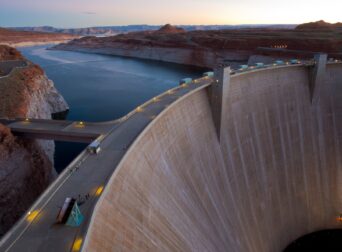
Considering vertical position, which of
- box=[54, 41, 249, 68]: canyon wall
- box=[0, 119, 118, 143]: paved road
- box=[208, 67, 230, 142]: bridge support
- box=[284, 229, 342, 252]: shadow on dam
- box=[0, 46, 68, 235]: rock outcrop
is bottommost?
box=[284, 229, 342, 252]: shadow on dam

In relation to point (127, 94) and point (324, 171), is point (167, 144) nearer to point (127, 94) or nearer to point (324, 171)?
point (324, 171)

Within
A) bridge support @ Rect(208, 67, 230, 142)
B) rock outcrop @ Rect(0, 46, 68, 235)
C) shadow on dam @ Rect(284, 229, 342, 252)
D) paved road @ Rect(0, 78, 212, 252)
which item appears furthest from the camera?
shadow on dam @ Rect(284, 229, 342, 252)

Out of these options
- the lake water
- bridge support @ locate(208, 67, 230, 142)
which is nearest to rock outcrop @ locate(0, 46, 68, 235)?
the lake water

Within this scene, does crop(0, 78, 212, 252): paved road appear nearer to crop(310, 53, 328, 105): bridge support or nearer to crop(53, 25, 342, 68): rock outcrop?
crop(310, 53, 328, 105): bridge support

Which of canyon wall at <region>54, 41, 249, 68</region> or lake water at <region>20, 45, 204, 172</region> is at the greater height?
canyon wall at <region>54, 41, 249, 68</region>

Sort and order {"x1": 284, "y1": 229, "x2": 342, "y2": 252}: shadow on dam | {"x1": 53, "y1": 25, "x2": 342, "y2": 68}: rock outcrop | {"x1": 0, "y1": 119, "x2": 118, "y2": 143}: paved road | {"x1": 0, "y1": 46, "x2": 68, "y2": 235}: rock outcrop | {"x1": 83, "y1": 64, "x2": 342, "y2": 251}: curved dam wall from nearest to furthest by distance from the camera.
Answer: {"x1": 83, "y1": 64, "x2": 342, "y2": 251}: curved dam wall → {"x1": 0, "y1": 46, "x2": 68, "y2": 235}: rock outcrop → {"x1": 0, "y1": 119, "x2": 118, "y2": 143}: paved road → {"x1": 284, "y1": 229, "x2": 342, "y2": 252}: shadow on dam → {"x1": 53, "y1": 25, "x2": 342, "y2": 68}: rock outcrop

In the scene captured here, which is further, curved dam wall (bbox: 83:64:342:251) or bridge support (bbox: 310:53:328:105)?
bridge support (bbox: 310:53:328:105)

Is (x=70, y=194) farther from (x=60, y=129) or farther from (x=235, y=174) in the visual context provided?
(x=235, y=174)

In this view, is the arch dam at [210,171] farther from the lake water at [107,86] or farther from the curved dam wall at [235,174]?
the lake water at [107,86]
